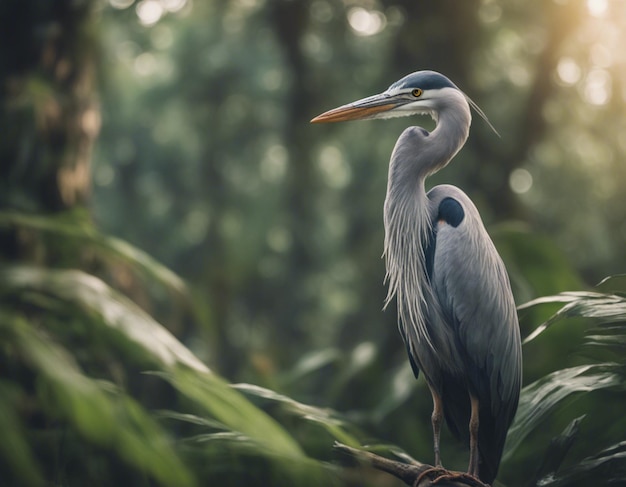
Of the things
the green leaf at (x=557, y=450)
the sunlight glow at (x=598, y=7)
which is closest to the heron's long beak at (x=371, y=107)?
the green leaf at (x=557, y=450)

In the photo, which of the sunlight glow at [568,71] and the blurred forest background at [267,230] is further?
the sunlight glow at [568,71]

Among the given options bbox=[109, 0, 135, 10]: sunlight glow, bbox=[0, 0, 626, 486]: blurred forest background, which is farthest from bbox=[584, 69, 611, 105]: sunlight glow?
bbox=[109, 0, 135, 10]: sunlight glow

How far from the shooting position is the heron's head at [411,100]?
2219mm

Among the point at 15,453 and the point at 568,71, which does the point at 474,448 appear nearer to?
the point at 15,453

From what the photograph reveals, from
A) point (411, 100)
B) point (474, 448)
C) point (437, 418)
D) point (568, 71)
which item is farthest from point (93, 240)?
point (568, 71)

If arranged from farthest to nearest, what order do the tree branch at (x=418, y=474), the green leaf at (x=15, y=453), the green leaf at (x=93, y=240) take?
the green leaf at (x=93, y=240) → the tree branch at (x=418, y=474) → the green leaf at (x=15, y=453)

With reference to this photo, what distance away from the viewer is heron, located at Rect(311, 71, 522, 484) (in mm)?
2213

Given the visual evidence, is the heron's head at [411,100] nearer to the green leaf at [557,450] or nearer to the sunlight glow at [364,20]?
the green leaf at [557,450]

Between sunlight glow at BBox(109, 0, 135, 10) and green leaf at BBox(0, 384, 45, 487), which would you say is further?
sunlight glow at BBox(109, 0, 135, 10)

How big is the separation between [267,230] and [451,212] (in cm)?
662

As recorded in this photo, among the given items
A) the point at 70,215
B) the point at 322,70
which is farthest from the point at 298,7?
the point at 70,215

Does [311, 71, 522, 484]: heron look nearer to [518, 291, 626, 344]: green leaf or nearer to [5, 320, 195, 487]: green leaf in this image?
[518, 291, 626, 344]: green leaf

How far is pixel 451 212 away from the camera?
2285 millimetres

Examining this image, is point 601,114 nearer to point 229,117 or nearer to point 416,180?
point 229,117
